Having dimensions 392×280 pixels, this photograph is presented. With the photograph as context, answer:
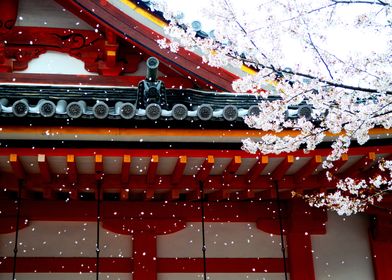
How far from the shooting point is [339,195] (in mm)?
8016

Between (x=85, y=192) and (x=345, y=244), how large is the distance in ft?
12.2

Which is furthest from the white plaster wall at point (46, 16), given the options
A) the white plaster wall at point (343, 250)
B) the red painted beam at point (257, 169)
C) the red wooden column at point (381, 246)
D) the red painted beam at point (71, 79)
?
the red wooden column at point (381, 246)

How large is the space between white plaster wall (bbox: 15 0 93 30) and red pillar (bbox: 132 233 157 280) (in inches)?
123

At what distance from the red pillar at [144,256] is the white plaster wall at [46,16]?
10.3ft

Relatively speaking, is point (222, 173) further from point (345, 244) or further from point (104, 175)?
point (345, 244)

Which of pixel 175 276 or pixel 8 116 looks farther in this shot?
pixel 175 276

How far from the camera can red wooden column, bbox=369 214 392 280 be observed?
8773mm

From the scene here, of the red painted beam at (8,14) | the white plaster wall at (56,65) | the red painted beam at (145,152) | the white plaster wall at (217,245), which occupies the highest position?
the red painted beam at (8,14)

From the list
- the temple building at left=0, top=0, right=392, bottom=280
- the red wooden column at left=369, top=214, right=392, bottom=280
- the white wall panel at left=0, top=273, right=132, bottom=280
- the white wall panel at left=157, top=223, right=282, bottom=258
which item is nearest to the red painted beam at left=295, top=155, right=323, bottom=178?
the temple building at left=0, top=0, right=392, bottom=280

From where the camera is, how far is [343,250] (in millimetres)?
8977

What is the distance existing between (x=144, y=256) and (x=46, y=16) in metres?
3.75

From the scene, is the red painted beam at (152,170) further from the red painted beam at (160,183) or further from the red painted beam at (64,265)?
the red painted beam at (64,265)

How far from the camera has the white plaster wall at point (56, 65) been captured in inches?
354

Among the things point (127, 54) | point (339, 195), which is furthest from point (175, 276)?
point (127, 54)
